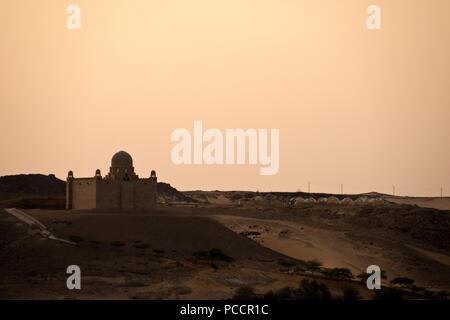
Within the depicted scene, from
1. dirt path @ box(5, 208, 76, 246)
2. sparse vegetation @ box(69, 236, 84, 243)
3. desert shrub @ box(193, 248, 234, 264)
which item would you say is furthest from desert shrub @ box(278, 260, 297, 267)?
dirt path @ box(5, 208, 76, 246)

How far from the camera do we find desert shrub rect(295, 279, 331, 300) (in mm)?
29023

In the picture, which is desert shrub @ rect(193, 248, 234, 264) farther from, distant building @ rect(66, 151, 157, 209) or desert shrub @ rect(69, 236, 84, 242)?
distant building @ rect(66, 151, 157, 209)

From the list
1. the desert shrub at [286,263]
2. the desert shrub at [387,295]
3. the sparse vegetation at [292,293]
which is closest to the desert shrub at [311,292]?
the sparse vegetation at [292,293]

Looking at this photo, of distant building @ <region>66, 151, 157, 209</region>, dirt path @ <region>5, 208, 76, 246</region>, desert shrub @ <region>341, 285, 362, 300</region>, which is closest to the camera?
desert shrub @ <region>341, 285, 362, 300</region>

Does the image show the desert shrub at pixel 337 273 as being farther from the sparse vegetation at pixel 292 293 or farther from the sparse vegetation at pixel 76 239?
the sparse vegetation at pixel 76 239

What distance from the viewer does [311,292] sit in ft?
97.9

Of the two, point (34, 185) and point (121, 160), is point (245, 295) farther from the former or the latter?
point (34, 185)

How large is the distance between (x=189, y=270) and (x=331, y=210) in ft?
141

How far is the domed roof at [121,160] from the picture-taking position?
51625mm

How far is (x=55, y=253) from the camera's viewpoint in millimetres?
34781

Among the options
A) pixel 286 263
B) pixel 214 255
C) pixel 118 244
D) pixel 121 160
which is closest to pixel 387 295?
pixel 286 263

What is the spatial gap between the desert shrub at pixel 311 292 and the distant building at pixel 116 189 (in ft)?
73.2

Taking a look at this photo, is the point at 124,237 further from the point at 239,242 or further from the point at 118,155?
the point at 118,155
